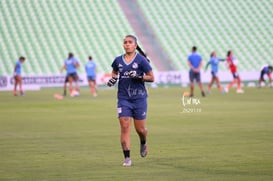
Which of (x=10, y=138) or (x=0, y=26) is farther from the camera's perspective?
(x=0, y=26)

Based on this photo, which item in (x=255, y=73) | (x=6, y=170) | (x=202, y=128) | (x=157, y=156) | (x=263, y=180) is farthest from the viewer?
(x=255, y=73)

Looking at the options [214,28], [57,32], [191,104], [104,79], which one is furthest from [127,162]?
[214,28]

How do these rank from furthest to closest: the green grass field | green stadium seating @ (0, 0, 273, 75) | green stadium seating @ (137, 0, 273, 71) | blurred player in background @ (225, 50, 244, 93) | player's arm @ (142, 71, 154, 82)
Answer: green stadium seating @ (137, 0, 273, 71) < green stadium seating @ (0, 0, 273, 75) < blurred player in background @ (225, 50, 244, 93) < player's arm @ (142, 71, 154, 82) < the green grass field

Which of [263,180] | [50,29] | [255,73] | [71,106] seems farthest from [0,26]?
[263,180]

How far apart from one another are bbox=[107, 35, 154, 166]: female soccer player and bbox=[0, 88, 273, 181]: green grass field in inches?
25.3

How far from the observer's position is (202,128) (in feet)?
67.4

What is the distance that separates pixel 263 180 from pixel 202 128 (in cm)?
953

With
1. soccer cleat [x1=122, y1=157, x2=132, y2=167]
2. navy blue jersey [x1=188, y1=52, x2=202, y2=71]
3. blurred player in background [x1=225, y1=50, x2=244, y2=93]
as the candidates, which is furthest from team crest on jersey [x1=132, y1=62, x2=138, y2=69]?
blurred player in background [x1=225, y1=50, x2=244, y2=93]

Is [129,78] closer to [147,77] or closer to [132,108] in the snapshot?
[147,77]

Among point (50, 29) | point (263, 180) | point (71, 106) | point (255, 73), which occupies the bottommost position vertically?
point (263, 180)

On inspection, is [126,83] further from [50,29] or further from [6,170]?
[50,29]

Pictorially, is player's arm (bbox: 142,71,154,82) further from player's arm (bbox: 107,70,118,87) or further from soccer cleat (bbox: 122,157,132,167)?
soccer cleat (bbox: 122,157,132,167)

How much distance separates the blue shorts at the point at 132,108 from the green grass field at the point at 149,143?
80cm

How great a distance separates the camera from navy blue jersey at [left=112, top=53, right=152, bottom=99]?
13211 millimetres
